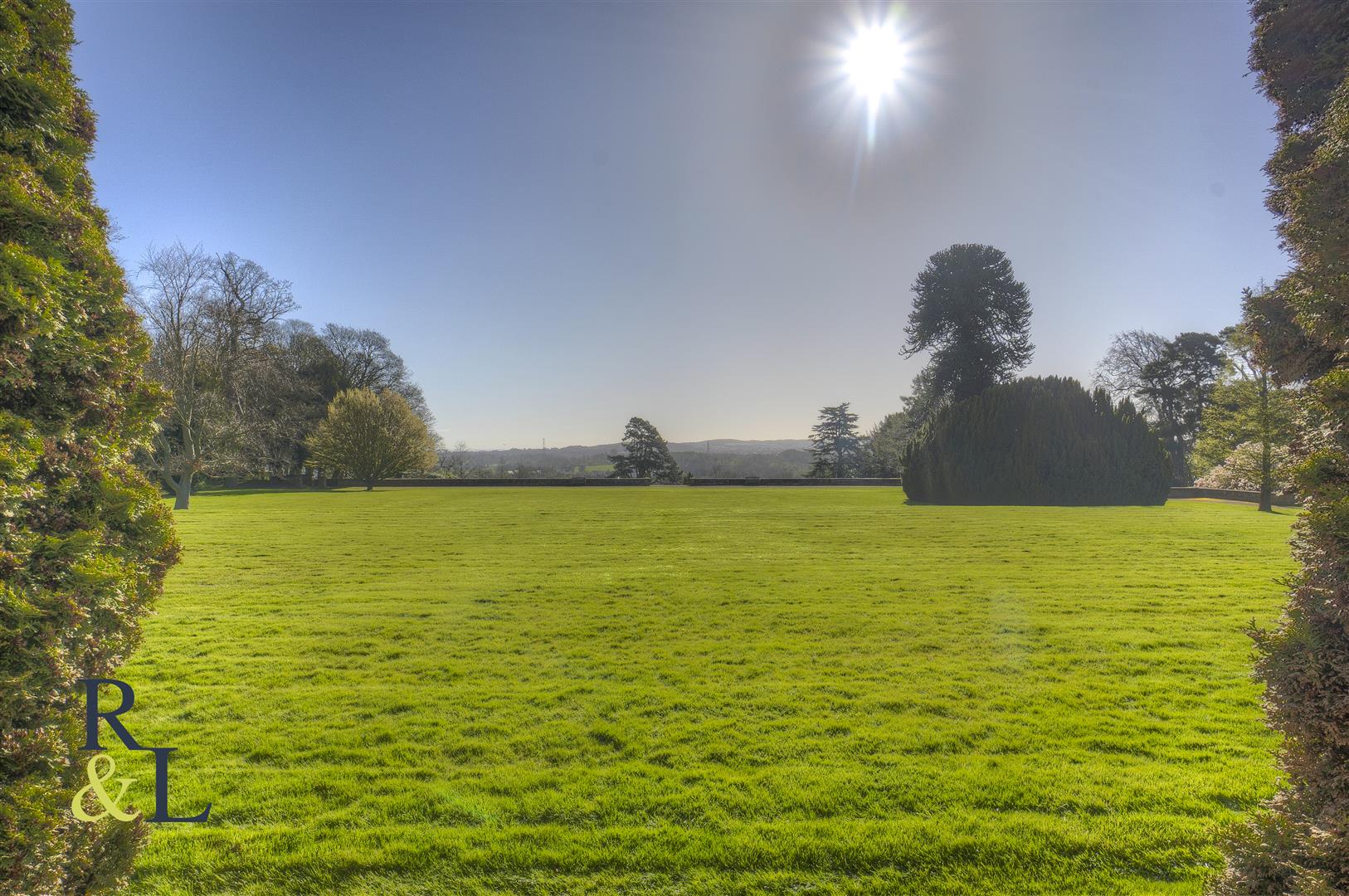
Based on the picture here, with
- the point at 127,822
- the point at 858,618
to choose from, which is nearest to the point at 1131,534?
the point at 858,618

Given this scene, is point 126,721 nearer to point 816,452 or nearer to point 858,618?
point 858,618

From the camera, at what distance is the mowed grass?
2844 mm

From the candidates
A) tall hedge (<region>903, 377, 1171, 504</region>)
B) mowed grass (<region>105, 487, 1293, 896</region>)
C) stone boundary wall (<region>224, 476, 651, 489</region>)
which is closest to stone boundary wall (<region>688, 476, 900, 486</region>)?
stone boundary wall (<region>224, 476, 651, 489</region>)

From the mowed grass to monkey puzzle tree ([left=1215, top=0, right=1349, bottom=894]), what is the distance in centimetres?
90

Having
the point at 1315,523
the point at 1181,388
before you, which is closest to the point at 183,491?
the point at 1315,523

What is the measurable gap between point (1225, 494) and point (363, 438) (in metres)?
51.0

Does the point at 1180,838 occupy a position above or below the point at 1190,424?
below

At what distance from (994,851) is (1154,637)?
5000mm

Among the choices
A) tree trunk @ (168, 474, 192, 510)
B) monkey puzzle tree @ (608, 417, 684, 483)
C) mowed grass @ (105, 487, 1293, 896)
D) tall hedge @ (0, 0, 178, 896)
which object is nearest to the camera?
tall hedge @ (0, 0, 178, 896)

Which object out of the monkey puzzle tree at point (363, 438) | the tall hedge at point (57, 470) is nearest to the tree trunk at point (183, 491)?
the monkey puzzle tree at point (363, 438)

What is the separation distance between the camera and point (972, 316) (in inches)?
1320

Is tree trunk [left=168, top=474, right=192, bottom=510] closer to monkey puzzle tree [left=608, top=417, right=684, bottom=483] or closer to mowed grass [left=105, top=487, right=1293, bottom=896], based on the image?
mowed grass [left=105, top=487, right=1293, bottom=896]

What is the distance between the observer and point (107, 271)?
280 cm

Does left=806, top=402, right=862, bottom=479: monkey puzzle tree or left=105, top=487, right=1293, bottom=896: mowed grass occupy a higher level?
left=806, top=402, right=862, bottom=479: monkey puzzle tree
